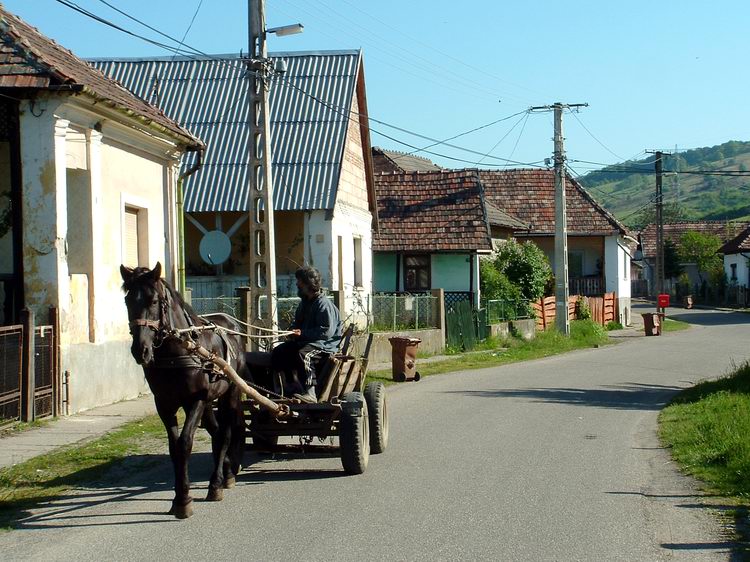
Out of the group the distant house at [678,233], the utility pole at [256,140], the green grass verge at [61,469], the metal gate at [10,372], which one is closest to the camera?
the green grass verge at [61,469]

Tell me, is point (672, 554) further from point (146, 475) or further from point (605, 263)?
point (605, 263)

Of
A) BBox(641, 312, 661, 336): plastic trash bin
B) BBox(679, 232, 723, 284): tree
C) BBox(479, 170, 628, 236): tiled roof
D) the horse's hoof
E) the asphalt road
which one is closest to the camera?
the asphalt road

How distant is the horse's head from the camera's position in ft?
25.1

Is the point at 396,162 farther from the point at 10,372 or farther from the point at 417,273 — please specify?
the point at 10,372

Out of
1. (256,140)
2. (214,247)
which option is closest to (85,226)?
(256,140)

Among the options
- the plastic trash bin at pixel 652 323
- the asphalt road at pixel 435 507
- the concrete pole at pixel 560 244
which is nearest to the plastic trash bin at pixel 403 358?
the asphalt road at pixel 435 507

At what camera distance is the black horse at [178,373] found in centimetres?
789

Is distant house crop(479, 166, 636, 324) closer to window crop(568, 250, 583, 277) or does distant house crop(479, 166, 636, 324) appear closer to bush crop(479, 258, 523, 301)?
window crop(568, 250, 583, 277)

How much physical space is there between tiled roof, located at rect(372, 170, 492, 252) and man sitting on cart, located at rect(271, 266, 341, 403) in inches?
911

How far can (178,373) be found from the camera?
833 cm

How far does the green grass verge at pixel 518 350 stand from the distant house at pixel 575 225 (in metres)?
8.08

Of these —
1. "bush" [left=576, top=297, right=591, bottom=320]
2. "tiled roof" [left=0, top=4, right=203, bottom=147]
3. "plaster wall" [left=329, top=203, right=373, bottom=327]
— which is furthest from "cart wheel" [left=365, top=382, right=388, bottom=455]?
"bush" [left=576, top=297, right=591, bottom=320]

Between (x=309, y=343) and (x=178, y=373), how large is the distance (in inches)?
88.7

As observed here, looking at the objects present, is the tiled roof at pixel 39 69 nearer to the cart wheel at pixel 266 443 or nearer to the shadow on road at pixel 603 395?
the cart wheel at pixel 266 443
